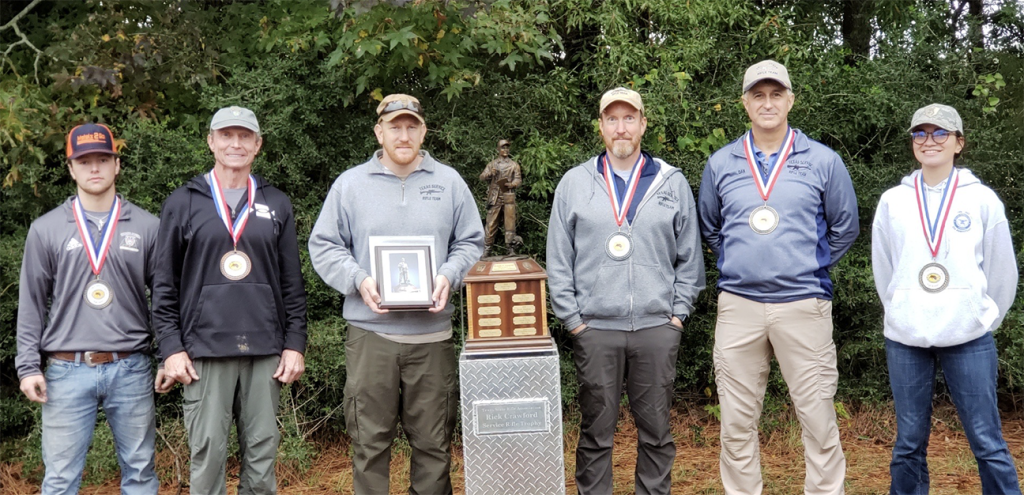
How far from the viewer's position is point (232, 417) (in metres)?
4.02

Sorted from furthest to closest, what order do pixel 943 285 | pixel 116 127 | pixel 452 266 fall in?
pixel 116 127, pixel 452 266, pixel 943 285

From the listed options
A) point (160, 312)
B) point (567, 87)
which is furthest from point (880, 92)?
point (160, 312)

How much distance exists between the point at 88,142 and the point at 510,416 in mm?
2259

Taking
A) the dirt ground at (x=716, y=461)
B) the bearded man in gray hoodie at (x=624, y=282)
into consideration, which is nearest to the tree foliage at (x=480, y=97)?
the dirt ground at (x=716, y=461)

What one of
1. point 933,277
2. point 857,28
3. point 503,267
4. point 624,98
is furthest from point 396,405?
point 857,28

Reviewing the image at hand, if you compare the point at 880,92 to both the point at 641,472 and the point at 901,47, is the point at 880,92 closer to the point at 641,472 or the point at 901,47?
the point at 901,47

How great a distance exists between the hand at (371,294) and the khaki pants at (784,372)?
1614 mm

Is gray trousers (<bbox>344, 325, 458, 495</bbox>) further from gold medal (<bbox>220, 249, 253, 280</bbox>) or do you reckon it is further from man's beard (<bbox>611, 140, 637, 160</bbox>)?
man's beard (<bbox>611, 140, 637, 160</bbox>)

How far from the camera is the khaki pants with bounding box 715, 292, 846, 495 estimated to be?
13.2 feet

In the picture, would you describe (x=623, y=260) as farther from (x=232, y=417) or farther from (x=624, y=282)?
(x=232, y=417)

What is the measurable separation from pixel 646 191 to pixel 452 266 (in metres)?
0.99

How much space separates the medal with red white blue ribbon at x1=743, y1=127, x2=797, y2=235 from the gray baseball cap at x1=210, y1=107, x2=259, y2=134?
2.29 m

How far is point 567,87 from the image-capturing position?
650 centimetres

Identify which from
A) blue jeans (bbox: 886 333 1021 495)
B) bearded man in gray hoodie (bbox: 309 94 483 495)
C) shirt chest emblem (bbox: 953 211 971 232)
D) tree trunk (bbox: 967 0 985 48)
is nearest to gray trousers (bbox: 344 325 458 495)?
bearded man in gray hoodie (bbox: 309 94 483 495)
